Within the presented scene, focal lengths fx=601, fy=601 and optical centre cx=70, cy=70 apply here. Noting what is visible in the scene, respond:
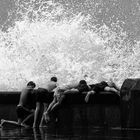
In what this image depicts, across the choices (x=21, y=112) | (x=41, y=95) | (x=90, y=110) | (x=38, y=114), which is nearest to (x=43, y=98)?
(x=41, y=95)

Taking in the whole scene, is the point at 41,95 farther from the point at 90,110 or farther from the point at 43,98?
the point at 90,110

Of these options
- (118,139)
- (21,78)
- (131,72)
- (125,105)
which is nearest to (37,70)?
(21,78)

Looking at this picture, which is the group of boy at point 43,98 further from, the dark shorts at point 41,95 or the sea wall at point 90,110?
the sea wall at point 90,110

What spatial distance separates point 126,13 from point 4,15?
8092mm

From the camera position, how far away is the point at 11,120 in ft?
59.3

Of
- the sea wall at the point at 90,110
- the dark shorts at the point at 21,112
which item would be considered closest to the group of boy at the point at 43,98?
the dark shorts at the point at 21,112

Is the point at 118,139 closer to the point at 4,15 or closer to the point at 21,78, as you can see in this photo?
the point at 21,78

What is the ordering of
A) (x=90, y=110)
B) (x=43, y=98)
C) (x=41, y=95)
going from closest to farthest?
(x=41, y=95) < (x=43, y=98) < (x=90, y=110)

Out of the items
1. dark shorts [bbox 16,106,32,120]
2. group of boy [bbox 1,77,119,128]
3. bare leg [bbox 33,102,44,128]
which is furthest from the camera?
dark shorts [bbox 16,106,32,120]

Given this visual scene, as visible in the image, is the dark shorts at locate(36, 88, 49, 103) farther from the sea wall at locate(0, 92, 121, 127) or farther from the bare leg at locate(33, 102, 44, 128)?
the sea wall at locate(0, 92, 121, 127)

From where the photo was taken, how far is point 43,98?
17.0 meters

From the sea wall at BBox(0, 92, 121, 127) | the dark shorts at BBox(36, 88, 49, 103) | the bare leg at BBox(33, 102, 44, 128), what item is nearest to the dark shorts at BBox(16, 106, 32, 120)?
the bare leg at BBox(33, 102, 44, 128)

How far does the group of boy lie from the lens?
16.8 meters

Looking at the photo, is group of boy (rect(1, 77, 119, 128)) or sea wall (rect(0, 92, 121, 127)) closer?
group of boy (rect(1, 77, 119, 128))
